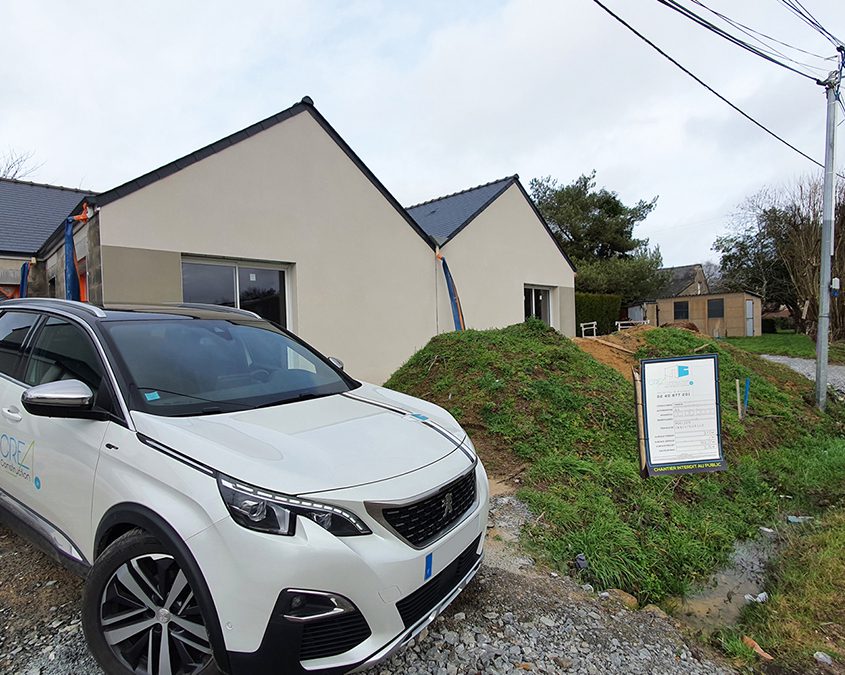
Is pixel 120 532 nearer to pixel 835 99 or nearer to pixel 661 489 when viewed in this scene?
pixel 661 489

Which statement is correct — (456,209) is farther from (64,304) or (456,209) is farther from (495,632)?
(495,632)

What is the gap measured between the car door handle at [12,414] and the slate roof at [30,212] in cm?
832

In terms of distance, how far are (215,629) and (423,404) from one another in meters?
1.75

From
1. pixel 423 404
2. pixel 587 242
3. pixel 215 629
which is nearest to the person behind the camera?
pixel 215 629

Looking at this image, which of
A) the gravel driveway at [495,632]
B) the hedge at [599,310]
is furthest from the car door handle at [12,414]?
the hedge at [599,310]

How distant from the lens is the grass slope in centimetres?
357

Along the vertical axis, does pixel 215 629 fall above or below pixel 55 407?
below

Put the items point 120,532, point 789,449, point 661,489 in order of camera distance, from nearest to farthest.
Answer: point 120,532 < point 661,489 < point 789,449

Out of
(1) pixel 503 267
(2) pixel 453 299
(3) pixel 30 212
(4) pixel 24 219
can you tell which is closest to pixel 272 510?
(2) pixel 453 299

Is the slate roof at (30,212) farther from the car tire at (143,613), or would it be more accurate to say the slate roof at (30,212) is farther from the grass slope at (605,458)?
the car tire at (143,613)

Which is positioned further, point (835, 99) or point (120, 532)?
point (835, 99)

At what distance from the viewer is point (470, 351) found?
266 inches

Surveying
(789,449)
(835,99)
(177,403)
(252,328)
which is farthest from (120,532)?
(835,99)

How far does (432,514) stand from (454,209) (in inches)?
436
